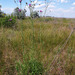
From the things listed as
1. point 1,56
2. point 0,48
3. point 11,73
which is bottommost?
point 11,73

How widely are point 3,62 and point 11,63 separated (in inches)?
5.4

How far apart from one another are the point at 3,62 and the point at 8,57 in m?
0.11

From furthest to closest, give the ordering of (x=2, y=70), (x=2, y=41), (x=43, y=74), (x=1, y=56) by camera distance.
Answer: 1. (x=2, y=41)
2. (x=1, y=56)
3. (x=2, y=70)
4. (x=43, y=74)

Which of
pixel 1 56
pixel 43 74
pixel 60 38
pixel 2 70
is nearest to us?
pixel 43 74

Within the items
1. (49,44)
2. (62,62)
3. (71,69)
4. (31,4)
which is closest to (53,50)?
(49,44)

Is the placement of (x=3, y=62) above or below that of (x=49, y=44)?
below

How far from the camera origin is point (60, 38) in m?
2.32

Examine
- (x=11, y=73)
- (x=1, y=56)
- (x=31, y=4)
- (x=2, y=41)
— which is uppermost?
(x=31, y=4)

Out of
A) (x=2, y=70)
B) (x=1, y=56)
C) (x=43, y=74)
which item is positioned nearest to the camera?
(x=43, y=74)

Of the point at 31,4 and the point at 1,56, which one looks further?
the point at 1,56

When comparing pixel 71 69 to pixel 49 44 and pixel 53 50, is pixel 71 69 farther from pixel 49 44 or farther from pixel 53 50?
pixel 49 44

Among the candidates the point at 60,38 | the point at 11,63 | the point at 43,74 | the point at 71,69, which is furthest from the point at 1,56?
the point at 60,38

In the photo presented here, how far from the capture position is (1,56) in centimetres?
154

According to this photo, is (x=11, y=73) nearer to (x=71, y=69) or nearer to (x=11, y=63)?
(x=11, y=63)
